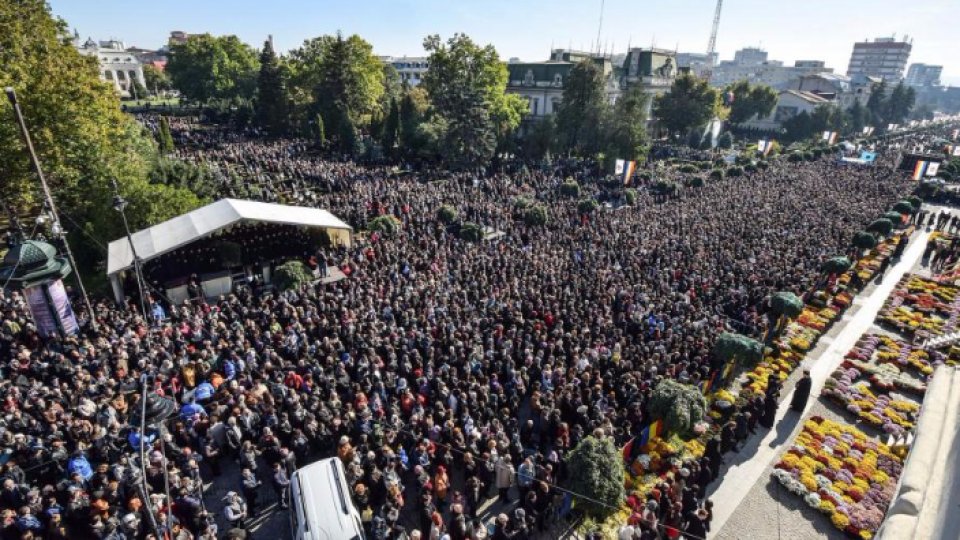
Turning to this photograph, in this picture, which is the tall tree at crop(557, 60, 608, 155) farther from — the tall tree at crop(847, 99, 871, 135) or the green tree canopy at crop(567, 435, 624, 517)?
the tall tree at crop(847, 99, 871, 135)

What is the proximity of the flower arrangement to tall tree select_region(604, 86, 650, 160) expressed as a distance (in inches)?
1357

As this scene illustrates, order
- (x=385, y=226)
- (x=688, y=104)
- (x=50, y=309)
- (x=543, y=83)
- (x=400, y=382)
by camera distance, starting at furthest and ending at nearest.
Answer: (x=543, y=83) < (x=688, y=104) < (x=385, y=226) < (x=50, y=309) < (x=400, y=382)

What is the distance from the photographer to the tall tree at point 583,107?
1937 inches

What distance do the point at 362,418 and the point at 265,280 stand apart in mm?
11913

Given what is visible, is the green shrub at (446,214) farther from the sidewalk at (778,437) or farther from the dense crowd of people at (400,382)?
the sidewalk at (778,437)

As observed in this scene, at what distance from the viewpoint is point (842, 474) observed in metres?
11.5

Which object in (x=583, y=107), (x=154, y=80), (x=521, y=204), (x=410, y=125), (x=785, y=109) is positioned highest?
(x=154, y=80)

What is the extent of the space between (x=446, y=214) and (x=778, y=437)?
18687 mm

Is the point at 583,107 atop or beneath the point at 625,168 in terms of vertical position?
atop

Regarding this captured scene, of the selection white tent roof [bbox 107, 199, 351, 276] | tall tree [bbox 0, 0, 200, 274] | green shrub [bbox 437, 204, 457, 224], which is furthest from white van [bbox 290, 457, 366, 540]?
green shrub [bbox 437, 204, 457, 224]

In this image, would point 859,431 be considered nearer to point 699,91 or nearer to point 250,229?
point 250,229

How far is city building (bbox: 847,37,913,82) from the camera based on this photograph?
161500mm

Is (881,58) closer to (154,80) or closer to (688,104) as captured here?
(688,104)

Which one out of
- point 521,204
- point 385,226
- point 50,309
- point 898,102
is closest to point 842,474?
point 385,226
